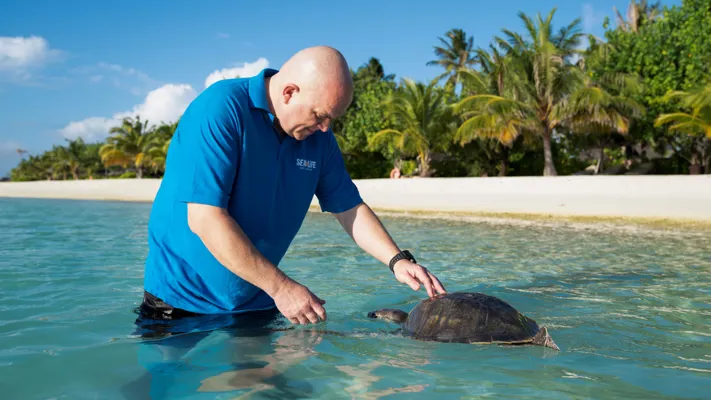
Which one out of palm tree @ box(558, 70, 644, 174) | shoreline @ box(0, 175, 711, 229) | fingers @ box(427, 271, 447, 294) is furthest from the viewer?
palm tree @ box(558, 70, 644, 174)

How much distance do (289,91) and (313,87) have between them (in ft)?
0.47

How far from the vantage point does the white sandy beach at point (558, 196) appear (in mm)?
15227

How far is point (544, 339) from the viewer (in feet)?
10.7

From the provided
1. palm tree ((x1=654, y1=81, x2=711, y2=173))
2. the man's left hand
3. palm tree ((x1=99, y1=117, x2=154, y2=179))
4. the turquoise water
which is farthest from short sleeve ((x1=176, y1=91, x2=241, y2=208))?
palm tree ((x1=99, y1=117, x2=154, y2=179))

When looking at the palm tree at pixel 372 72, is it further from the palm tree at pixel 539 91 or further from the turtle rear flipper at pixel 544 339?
the turtle rear flipper at pixel 544 339

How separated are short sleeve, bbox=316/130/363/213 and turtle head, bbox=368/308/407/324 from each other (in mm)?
943

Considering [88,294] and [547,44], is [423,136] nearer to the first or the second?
[547,44]

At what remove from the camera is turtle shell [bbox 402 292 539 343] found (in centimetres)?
329

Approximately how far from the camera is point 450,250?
8688mm

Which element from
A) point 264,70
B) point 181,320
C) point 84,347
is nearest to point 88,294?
point 84,347

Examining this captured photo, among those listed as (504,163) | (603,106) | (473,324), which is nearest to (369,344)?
(473,324)

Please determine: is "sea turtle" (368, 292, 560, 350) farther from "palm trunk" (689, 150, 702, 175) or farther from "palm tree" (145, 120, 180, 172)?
"palm tree" (145, 120, 180, 172)

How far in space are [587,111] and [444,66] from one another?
86.6 ft

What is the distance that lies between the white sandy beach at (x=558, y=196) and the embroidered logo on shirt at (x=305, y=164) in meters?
13.1
